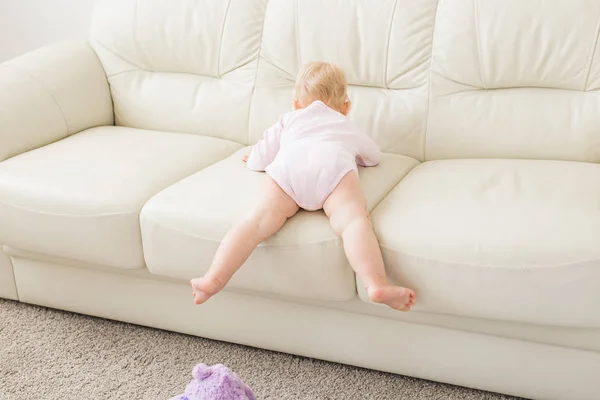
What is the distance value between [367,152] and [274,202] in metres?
0.39

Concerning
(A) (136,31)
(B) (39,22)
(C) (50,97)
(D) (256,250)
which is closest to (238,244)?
(D) (256,250)

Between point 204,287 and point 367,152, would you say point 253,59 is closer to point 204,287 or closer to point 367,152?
point 367,152

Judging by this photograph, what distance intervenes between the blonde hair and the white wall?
A: 139 centimetres

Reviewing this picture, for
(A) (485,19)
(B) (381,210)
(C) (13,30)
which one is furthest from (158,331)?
(C) (13,30)

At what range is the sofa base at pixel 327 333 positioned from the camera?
5.82ft

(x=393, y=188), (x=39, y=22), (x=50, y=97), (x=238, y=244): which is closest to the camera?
(x=238, y=244)

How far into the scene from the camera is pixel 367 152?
6.95ft

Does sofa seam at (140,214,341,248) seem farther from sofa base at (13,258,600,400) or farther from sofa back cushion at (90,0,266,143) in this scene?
sofa back cushion at (90,0,266,143)

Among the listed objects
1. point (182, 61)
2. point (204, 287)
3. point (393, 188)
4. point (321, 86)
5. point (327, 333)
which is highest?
point (321, 86)

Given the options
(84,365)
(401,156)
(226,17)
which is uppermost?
(226,17)

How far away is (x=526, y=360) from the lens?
178 cm

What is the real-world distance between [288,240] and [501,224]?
18.8 inches

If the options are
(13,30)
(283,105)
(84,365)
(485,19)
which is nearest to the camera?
(84,365)

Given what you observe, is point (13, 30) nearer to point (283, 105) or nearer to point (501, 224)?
point (283, 105)
